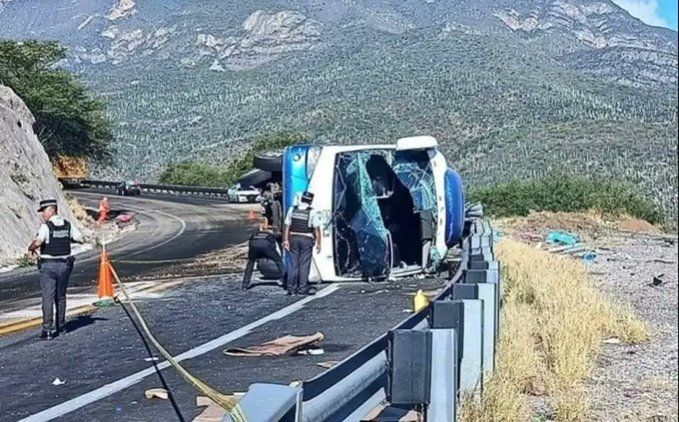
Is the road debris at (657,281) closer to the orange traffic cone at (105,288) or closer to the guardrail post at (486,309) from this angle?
the orange traffic cone at (105,288)

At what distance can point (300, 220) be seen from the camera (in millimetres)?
14070

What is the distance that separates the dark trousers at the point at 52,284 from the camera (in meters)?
10.6

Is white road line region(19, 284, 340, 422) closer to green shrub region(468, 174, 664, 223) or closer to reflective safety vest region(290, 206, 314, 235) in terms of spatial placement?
reflective safety vest region(290, 206, 314, 235)

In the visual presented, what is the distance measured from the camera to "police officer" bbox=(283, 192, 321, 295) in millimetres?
14086

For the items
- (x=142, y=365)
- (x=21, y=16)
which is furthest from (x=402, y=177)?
(x=142, y=365)

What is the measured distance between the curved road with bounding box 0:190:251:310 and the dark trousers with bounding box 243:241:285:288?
9.20 feet

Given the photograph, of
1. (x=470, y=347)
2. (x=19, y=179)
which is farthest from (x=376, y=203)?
(x=19, y=179)

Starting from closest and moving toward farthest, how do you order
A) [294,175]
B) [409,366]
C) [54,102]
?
[409,366], [294,175], [54,102]

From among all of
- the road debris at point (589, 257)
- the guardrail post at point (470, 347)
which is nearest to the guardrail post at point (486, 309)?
the guardrail post at point (470, 347)

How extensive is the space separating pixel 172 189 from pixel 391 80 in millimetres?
33491

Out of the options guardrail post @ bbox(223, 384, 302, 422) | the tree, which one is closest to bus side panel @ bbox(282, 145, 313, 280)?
guardrail post @ bbox(223, 384, 302, 422)

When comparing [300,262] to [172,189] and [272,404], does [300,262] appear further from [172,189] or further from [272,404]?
[172,189]

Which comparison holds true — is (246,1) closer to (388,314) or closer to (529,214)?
(388,314)

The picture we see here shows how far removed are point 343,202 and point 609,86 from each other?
62903 mm
